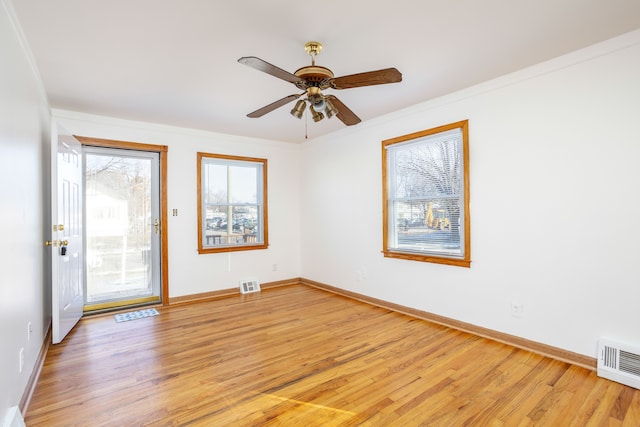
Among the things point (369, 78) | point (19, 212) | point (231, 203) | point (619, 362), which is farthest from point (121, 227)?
point (619, 362)

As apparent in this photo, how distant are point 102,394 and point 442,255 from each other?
11.0ft

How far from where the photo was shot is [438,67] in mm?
2932

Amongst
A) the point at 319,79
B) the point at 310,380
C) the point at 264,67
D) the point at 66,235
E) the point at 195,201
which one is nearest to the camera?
the point at 264,67

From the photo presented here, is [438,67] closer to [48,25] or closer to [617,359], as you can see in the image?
[617,359]

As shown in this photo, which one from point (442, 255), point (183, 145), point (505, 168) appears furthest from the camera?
point (183, 145)

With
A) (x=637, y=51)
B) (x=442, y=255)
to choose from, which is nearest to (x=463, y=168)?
(x=442, y=255)

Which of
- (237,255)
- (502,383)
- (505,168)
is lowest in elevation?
(502,383)

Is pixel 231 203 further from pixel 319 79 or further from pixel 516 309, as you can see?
pixel 516 309

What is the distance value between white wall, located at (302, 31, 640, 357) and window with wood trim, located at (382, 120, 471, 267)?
0.11 meters

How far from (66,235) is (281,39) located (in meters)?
2.97

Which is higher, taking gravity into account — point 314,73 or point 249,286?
point 314,73

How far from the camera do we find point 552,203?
2.84 m

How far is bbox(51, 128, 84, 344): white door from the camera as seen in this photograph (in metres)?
3.10

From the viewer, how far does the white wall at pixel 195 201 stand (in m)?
4.40
